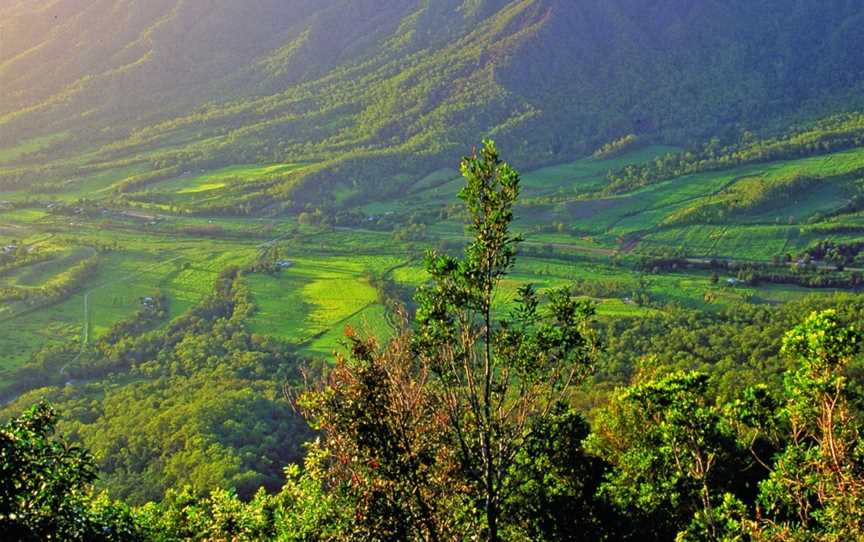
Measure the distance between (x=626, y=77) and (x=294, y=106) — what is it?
90623 mm

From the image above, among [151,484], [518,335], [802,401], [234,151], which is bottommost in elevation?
[151,484]

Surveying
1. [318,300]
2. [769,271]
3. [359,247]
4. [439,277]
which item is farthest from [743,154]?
[439,277]

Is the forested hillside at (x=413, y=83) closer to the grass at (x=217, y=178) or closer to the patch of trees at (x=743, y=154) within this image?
the grass at (x=217, y=178)

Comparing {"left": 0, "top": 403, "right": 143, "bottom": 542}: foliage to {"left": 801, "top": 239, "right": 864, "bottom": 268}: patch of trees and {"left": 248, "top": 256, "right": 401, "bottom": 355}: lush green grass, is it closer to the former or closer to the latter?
{"left": 248, "top": 256, "right": 401, "bottom": 355}: lush green grass

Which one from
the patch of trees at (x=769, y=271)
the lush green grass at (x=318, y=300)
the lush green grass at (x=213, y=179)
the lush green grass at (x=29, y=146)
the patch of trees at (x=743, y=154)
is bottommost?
the patch of trees at (x=769, y=271)

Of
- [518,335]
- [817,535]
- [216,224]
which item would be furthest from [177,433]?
[216,224]

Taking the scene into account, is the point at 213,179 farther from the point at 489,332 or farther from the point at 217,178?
the point at 489,332

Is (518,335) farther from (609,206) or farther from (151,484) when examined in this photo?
(609,206)

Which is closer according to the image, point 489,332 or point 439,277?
point 439,277

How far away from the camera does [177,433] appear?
162 feet

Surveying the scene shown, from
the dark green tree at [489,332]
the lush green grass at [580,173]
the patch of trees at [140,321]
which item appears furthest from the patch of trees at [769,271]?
the dark green tree at [489,332]

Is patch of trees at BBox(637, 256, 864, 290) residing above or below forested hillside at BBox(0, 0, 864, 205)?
below

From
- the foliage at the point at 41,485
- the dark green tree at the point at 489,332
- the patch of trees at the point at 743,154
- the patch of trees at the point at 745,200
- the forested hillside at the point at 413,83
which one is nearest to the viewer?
the foliage at the point at 41,485

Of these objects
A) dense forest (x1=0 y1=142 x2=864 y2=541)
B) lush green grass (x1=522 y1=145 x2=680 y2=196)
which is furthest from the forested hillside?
dense forest (x1=0 y1=142 x2=864 y2=541)
